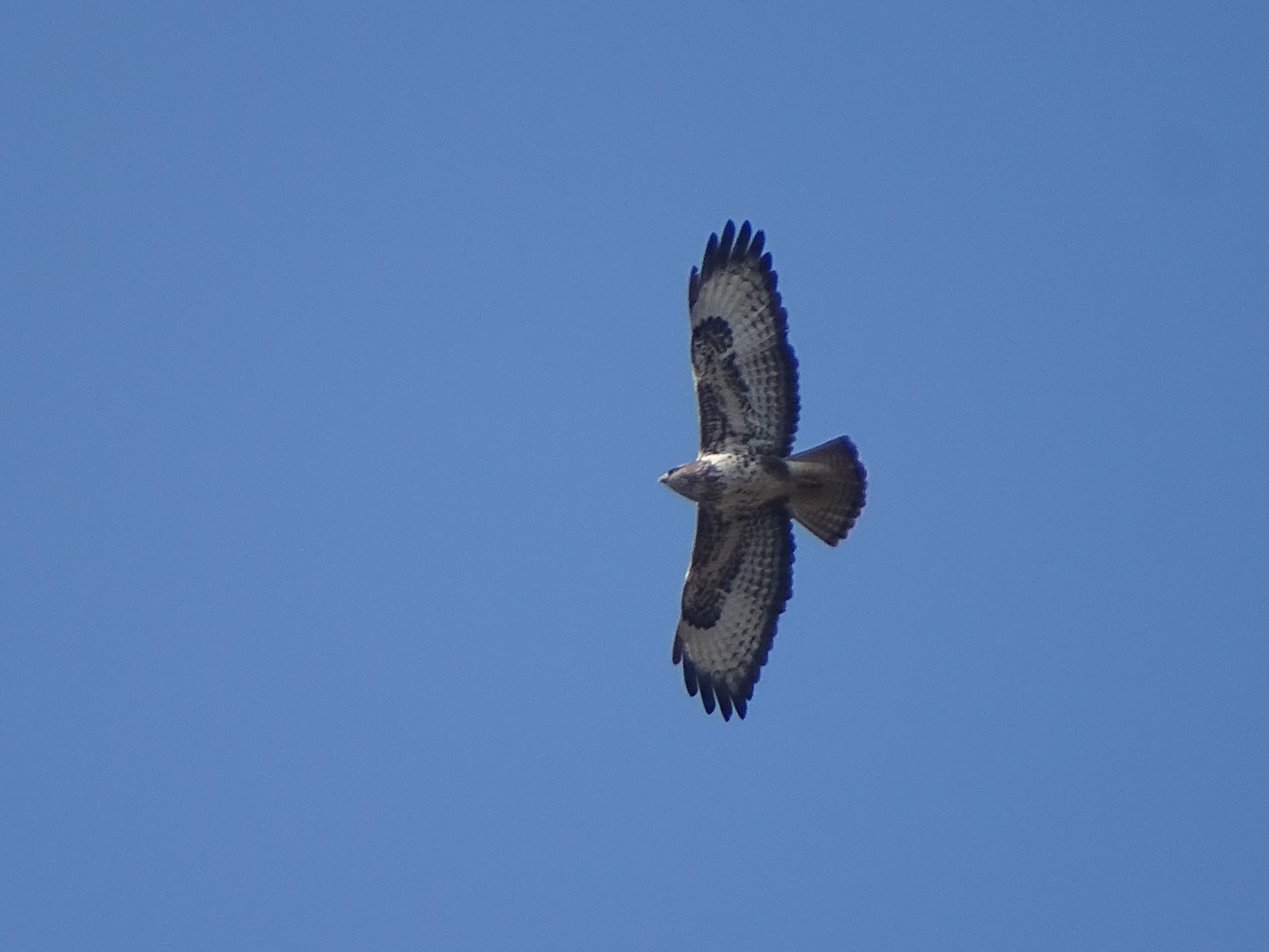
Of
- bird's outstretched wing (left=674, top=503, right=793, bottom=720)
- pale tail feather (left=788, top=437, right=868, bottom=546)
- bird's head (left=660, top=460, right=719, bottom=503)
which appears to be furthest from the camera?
bird's outstretched wing (left=674, top=503, right=793, bottom=720)

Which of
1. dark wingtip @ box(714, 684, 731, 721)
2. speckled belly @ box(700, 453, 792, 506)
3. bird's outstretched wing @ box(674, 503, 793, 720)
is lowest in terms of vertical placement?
dark wingtip @ box(714, 684, 731, 721)

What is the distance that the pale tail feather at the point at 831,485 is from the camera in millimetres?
10930

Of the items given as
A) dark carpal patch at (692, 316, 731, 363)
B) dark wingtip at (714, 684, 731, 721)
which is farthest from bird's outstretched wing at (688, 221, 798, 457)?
dark wingtip at (714, 684, 731, 721)

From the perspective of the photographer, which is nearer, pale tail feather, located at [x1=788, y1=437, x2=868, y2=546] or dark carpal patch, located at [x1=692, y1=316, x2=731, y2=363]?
pale tail feather, located at [x1=788, y1=437, x2=868, y2=546]

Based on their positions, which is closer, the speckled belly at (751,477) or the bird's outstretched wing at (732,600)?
the speckled belly at (751,477)

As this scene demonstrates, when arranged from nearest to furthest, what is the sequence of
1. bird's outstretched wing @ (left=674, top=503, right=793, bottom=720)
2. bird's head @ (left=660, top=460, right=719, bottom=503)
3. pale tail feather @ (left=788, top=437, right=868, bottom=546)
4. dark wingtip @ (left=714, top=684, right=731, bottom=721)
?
pale tail feather @ (left=788, top=437, right=868, bottom=546) < bird's head @ (left=660, top=460, right=719, bottom=503) < bird's outstretched wing @ (left=674, top=503, right=793, bottom=720) < dark wingtip @ (left=714, top=684, right=731, bottom=721)

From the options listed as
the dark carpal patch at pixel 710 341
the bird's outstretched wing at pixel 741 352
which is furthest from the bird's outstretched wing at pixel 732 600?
the dark carpal patch at pixel 710 341

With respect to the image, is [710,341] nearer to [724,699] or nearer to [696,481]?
[696,481]

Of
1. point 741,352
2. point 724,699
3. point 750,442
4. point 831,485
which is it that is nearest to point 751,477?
point 750,442

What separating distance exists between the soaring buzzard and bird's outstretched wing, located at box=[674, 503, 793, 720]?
0.01m

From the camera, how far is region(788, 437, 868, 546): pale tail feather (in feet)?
35.9

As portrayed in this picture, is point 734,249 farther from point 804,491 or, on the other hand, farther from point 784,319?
point 804,491

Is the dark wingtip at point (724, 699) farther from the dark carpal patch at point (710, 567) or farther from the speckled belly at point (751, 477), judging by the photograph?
the speckled belly at point (751, 477)

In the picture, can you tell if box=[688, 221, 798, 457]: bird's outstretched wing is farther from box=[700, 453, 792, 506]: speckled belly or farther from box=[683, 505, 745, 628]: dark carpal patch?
box=[683, 505, 745, 628]: dark carpal patch
